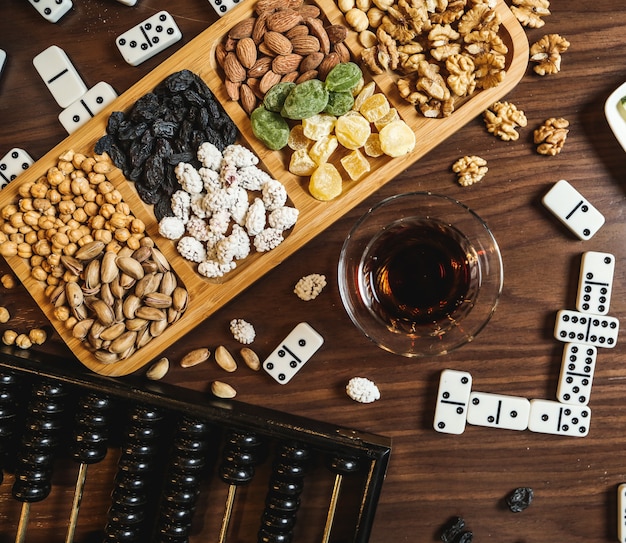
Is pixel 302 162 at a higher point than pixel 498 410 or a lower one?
higher

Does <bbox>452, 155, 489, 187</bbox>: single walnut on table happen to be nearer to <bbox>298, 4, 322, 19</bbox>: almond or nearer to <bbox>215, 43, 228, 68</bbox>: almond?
<bbox>298, 4, 322, 19</bbox>: almond

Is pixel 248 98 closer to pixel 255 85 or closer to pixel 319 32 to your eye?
pixel 255 85

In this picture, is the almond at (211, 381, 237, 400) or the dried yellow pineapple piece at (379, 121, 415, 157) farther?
the almond at (211, 381, 237, 400)

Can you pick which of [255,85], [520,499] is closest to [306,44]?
[255,85]

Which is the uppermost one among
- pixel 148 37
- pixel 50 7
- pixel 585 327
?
pixel 50 7

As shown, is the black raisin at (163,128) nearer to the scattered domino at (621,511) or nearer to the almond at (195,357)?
the almond at (195,357)

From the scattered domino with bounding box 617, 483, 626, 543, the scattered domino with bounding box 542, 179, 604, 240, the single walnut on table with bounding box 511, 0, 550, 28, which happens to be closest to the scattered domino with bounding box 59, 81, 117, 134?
the single walnut on table with bounding box 511, 0, 550, 28

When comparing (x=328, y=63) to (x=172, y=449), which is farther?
(x=172, y=449)
